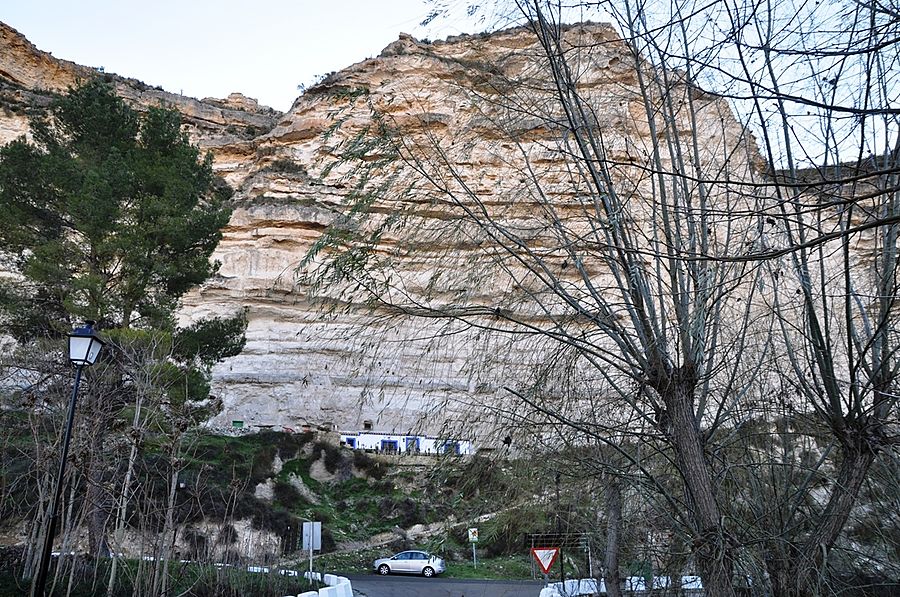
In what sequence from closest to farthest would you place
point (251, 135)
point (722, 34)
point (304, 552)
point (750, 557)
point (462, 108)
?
point (722, 34) → point (750, 557) → point (462, 108) → point (304, 552) → point (251, 135)

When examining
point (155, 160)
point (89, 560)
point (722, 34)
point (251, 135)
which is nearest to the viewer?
point (722, 34)

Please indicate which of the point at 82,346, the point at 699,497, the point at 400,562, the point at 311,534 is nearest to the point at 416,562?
the point at 400,562

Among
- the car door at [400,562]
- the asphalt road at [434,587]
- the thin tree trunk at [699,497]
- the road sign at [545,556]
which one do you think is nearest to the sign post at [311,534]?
the asphalt road at [434,587]

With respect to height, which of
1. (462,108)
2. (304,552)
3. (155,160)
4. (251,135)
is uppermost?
(251,135)

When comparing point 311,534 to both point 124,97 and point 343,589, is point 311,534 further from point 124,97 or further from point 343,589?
point 124,97

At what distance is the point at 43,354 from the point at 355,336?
12.1m

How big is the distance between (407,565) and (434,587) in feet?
10.8

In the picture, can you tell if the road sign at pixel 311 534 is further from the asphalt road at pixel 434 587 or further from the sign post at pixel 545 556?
the sign post at pixel 545 556

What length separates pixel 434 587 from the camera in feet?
51.0

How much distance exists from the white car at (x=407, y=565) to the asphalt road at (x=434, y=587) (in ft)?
1.41

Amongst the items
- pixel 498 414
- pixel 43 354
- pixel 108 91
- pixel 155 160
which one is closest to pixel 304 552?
pixel 43 354

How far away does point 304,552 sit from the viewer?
1931 cm

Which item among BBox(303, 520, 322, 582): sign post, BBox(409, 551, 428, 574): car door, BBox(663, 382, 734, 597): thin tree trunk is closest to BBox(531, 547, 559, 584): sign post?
BBox(663, 382, 734, 597): thin tree trunk

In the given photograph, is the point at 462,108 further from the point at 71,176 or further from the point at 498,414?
the point at 71,176
